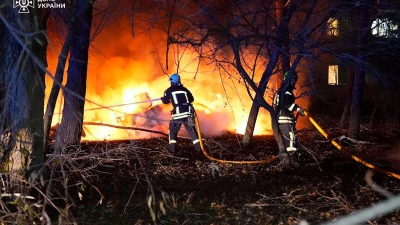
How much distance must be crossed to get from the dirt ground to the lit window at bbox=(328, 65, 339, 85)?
956 cm

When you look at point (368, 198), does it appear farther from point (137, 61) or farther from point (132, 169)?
point (137, 61)

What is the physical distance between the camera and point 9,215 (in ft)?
13.9

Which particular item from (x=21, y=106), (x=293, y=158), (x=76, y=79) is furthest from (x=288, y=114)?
(x=21, y=106)

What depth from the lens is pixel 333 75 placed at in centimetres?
1931

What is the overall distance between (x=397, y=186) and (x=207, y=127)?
712 cm

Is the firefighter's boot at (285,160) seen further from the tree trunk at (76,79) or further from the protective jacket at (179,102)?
the tree trunk at (76,79)

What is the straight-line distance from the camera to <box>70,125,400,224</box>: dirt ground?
17.0ft

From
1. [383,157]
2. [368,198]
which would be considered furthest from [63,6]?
[383,157]

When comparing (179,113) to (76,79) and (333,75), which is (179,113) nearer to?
(76,79)

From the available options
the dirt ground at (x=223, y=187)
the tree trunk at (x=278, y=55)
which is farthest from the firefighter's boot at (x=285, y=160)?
the tree trunk at (x=278, y=55)

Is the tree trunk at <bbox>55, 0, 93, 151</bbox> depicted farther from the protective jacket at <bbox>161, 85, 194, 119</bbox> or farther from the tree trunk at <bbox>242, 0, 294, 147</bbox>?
the tree trunk at <bbox>242, 0, 294, 147</bbox>

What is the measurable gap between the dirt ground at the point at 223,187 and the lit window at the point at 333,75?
9.56 meters

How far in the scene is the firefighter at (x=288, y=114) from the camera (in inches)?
298

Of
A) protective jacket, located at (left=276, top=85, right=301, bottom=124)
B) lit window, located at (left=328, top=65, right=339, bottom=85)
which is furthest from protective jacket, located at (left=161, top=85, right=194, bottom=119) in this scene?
lit window, located at (left=328, top=65, right=339, bottom=85)
